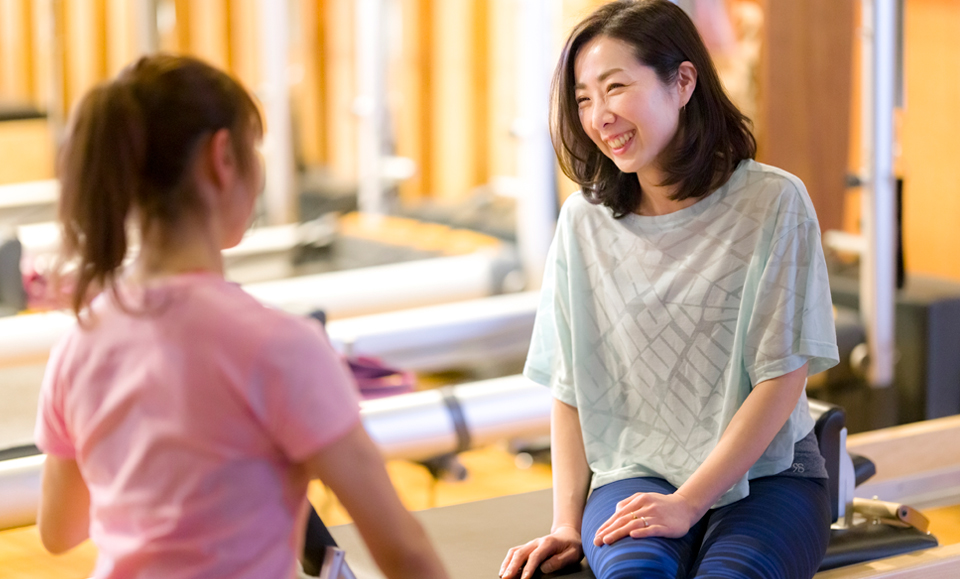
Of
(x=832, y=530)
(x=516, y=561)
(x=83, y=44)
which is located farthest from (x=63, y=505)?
(x=83, y=44)

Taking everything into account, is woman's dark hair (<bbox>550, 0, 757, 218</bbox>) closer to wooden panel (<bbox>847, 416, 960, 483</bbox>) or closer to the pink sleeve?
the pink sleeve

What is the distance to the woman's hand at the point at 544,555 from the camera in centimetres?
141

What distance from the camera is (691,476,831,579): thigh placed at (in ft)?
4.14

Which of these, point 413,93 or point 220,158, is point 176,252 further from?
point 413,93

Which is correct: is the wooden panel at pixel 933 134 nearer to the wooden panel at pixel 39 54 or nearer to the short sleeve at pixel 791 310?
the short sleeve at pixel 791 310

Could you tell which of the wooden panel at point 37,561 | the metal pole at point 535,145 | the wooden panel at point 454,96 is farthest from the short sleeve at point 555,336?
the wooden panel at point 454,96

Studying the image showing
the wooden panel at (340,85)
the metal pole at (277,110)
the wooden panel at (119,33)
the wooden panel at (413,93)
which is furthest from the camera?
the wooden panel at (119,33)

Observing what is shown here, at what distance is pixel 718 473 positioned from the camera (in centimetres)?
133

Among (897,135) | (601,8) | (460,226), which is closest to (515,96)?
(460,226)

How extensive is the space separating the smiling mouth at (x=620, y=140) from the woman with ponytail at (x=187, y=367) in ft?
2.12

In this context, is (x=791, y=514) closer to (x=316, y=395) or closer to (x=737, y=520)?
(x=737, y=520)

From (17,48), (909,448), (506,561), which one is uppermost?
(17,48)

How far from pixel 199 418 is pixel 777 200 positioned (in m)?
0.84

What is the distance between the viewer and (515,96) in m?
5.20
